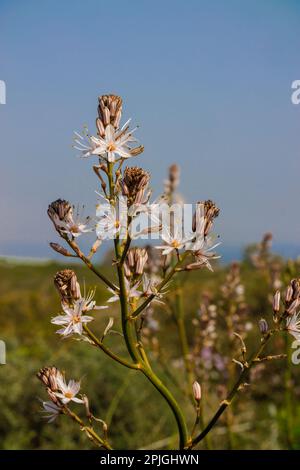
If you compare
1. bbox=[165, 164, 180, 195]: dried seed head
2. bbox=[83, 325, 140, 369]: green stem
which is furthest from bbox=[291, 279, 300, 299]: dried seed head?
bbox=[165, 164, 180, 195]: dried seed head

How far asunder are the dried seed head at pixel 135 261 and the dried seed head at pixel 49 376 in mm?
257

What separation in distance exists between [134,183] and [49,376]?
0.45 meters

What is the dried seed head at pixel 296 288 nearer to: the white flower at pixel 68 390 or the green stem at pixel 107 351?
the green stem at pixel 107 351

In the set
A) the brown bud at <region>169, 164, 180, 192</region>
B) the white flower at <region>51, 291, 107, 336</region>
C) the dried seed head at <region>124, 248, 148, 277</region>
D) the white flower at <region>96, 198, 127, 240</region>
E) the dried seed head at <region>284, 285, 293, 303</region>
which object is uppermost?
the brown bud at <region>169, 164, 180, 192</region>

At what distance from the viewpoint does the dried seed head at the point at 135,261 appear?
118cm

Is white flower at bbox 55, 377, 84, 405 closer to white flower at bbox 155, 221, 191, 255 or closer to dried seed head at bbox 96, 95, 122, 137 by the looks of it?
white flower at bbox 155, 221, 191, 255

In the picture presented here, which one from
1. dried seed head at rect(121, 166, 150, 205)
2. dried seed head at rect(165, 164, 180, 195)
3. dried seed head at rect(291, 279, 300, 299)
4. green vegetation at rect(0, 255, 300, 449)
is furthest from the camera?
green vegetation at rect(0, 255, 300, 449)

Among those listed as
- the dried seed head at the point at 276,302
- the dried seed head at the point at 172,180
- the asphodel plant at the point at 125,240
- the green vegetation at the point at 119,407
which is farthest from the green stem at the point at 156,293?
the dried seed head at the point at 172,180

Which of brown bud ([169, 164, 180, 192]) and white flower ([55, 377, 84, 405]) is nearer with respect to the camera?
white flower ([55, 377, 84, 405])

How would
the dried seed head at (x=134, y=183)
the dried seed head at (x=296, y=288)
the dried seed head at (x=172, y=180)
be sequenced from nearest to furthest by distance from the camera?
the dried seed head at (x=134, y=183) < the dried seed head at (x=296, y=288) < the dried seed head at (x=172, y=180)

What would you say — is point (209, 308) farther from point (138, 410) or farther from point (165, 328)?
point (165, 328)

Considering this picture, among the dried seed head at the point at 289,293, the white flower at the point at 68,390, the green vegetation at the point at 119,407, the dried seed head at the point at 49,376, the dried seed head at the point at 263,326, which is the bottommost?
the green vegetation at the point at 119,407

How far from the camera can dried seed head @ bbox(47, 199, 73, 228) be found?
3.81ft

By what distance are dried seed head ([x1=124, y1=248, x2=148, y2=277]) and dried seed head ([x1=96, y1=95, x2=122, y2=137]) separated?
0.24 metres
